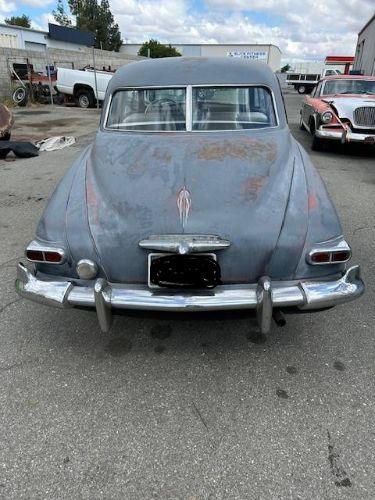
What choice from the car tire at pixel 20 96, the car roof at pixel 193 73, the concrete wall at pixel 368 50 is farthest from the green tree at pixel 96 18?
the car roof at pixel 193 73

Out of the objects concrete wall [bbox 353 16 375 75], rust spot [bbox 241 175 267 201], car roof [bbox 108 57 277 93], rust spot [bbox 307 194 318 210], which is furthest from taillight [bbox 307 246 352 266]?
concrete wall [bbox 353 16 375 75]

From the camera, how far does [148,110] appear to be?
3.50 m

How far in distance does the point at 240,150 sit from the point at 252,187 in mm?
516

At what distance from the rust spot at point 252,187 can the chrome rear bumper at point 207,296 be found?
1.73 feet

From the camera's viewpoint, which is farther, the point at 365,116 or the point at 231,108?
the point at 365,116

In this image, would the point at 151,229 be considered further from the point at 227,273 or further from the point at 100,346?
the point at 100,346

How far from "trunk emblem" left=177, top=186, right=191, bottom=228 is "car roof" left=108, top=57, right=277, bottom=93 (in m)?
1.49

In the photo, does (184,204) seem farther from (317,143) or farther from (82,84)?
(82,84)

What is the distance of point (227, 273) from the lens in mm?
2236

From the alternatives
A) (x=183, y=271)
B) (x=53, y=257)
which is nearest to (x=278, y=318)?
(x=183, y=271)

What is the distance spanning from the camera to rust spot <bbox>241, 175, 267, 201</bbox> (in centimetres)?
242

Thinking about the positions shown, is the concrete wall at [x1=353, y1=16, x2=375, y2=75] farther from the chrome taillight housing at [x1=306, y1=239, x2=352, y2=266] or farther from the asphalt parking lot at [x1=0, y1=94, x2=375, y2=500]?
the asphalt parking lot at [x1=0, y1=94, x2=375, y2=500]

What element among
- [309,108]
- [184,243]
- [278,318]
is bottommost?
[278,318]

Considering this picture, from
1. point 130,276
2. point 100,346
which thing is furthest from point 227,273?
point 100,346
